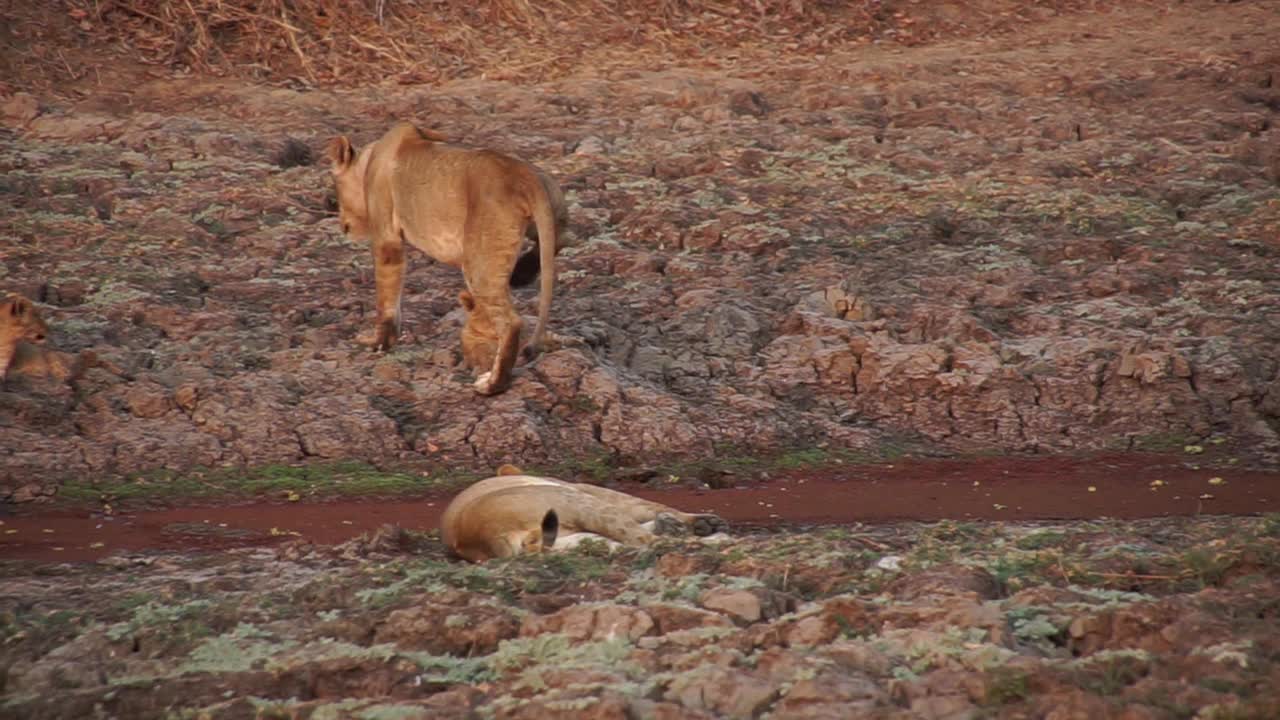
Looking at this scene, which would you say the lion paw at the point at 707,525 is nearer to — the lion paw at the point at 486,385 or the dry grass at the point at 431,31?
the lion paw at the point at 486,385

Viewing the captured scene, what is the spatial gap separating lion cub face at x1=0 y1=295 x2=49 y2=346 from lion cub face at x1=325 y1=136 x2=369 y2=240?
1.90 meters

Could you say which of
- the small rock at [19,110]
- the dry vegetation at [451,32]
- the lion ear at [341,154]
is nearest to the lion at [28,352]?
the lion ear at [341,154]

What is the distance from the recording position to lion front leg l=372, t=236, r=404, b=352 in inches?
391

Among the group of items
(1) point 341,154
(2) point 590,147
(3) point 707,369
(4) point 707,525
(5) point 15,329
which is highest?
(1) point 341,154

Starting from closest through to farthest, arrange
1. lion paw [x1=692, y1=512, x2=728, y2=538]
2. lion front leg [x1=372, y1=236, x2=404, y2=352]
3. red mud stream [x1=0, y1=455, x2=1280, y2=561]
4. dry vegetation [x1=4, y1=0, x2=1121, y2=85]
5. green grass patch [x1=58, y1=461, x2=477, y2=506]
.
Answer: lion paw [x1=692, y1=512, x2=728, y2=538] < red mud stream [x1=0, y1=455, x2=1280, y2=561] < green grass patch [x1=58, y1=461, x2=477, y2=506] < lion front leg [x1=372, y1=236, x2=404, y2=352] < dry vegetation [x1=4, y1=0, x2=1121, y2=85]

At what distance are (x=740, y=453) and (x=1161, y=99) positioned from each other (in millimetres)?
5906

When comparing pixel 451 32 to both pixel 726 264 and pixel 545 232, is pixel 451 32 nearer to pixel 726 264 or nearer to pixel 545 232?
pixel 726 264

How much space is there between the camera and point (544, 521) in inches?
271

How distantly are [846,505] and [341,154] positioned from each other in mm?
3920

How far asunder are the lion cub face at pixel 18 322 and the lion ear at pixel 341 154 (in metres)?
1.95

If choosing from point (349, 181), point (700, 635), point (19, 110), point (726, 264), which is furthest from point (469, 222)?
point (19, 110)

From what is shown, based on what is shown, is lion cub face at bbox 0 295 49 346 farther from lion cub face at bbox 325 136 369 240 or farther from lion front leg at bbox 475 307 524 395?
lion front leg at bbox 475 307 524 395

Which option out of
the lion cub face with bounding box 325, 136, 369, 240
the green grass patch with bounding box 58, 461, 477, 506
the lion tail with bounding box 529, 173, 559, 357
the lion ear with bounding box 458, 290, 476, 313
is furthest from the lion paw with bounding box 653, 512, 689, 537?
the lion cub face with bounding box 325, 136, 369, 240

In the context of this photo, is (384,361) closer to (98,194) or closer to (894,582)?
(98,194)
